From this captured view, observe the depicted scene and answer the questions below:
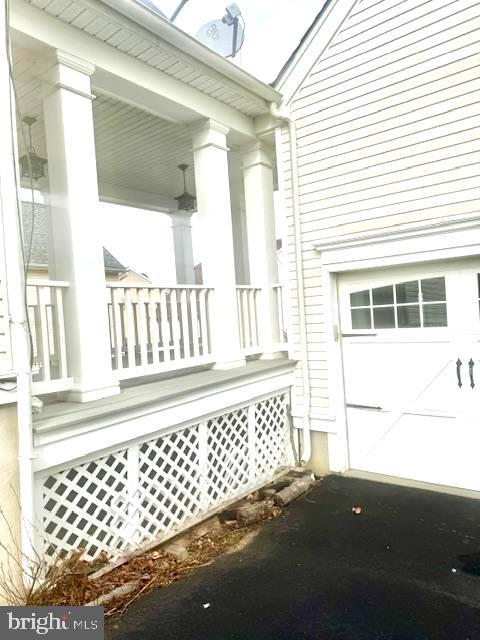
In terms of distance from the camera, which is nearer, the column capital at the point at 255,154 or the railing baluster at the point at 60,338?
the railing baluster at the point at 60,338

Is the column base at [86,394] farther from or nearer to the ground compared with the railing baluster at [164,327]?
nearer to the ground

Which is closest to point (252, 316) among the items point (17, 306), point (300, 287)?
point (300, 287)

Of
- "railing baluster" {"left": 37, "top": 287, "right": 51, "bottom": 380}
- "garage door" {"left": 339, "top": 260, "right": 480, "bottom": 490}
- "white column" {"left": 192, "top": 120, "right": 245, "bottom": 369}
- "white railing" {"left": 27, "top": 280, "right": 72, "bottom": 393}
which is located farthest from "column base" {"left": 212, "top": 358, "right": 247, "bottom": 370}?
"railing baluster" {"left": 37, "top": 287, "right": 51, "bottom": 380}

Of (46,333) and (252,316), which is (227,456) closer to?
(252,316)

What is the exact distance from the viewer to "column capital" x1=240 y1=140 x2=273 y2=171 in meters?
4.93

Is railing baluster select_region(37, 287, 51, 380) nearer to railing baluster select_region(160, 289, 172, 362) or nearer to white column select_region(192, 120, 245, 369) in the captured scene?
railing baluster select_region(160, 289, 172, 362)

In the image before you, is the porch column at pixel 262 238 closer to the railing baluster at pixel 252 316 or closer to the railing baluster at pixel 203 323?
the railing baluster at pixel 252 316

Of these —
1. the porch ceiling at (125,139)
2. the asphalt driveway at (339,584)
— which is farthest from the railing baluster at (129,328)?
the porch ceiling at (125,139)

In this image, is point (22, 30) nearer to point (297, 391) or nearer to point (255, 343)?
point (255, 343)

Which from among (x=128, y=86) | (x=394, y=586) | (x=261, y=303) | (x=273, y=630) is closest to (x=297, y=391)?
(x=261, y=303)

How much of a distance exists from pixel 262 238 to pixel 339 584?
10.9 feet

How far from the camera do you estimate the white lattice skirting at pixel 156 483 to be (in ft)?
9.26

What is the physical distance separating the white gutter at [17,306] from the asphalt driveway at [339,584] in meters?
Answer: 0.86

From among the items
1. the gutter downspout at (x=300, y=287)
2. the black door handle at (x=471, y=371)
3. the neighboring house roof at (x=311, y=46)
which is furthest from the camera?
the gutter downspout at (x=300, y=287)
